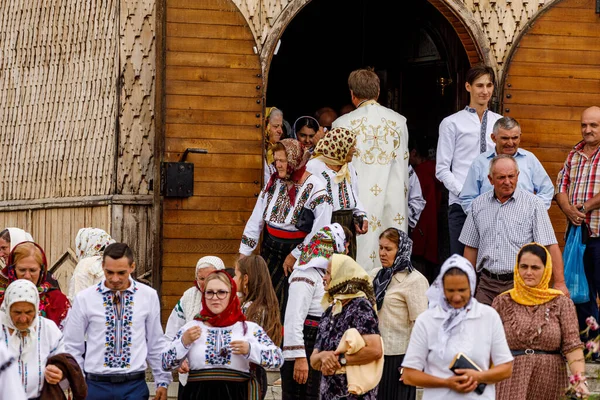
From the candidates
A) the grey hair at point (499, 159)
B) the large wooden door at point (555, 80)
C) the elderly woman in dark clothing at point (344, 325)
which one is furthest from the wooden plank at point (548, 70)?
the elderly woman in dark clothing at point (344, 325)

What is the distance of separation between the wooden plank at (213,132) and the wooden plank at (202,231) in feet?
2.41

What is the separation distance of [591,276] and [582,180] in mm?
722

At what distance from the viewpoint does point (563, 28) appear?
1273 cm

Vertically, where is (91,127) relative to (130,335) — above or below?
above

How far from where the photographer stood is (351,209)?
11.2 m

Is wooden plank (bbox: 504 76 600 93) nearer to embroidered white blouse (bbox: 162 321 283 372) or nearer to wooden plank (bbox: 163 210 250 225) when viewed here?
wooden plank (bbox: 163 210 250 225)

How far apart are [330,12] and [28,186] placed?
442 centimetres

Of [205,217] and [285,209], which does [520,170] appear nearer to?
[285,209]

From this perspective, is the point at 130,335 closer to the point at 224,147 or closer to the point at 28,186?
the point at 224,147

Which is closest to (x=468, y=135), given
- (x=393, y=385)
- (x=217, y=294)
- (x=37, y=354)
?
(x=393, y=385)

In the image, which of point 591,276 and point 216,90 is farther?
point 216,90

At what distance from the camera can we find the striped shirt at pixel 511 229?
10.1m

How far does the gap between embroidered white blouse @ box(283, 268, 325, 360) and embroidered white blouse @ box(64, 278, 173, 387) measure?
0.85 meters

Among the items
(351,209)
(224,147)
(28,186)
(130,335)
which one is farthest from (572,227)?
(28,186)
